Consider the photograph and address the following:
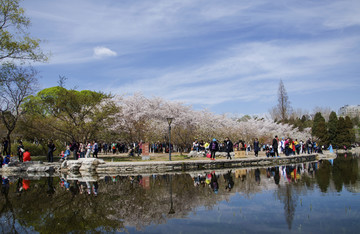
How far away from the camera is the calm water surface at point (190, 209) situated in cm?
690

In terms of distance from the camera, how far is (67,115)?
26812mm

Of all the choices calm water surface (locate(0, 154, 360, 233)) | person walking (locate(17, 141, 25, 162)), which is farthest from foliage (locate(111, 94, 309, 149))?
calm water surface (locate(0, 154, 360, 233))

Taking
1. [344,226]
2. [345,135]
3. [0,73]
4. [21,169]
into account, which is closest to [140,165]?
[21,169]

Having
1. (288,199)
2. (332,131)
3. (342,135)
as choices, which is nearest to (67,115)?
(288,199)

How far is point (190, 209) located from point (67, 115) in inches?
826

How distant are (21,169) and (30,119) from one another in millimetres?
7666

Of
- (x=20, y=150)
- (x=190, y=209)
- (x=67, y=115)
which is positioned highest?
(x=67, y=115)

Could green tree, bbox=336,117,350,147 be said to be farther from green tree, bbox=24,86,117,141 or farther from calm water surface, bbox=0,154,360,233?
calm water surface, bbox=0,154,360,233

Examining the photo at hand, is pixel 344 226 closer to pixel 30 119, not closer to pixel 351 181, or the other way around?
pixel 351 181

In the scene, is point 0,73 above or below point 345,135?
above

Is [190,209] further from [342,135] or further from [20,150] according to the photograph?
[342,135]

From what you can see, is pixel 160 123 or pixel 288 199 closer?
pixel 288 199

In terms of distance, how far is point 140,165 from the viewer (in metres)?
19.9

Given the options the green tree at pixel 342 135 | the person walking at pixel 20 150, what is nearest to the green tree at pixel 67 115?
the person walking at pixel 20 150
